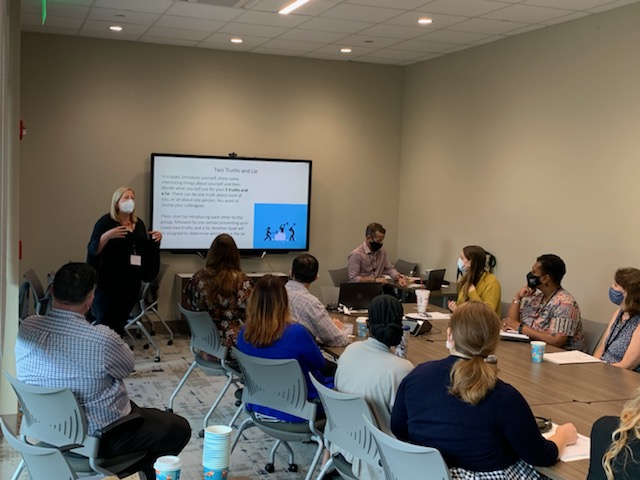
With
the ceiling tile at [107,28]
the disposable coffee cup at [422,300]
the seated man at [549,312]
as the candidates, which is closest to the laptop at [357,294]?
the disposable coffee cup at [422,300]

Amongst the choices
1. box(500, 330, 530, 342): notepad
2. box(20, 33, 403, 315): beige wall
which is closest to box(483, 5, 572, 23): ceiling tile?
box(500, 330, 530, 342): notepad

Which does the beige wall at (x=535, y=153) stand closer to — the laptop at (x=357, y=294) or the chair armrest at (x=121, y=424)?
the laptop at (x=357, y=294)

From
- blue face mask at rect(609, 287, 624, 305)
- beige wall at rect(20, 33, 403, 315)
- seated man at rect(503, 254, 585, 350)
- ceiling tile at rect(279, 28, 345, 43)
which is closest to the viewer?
blue face mask at rect(609, 287, 624, 305)

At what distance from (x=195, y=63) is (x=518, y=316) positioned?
15.5 ft

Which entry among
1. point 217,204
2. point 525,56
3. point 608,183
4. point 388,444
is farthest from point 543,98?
point 388,444

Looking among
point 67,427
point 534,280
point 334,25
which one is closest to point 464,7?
point 334,25

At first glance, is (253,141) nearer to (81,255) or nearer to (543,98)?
(81,255)

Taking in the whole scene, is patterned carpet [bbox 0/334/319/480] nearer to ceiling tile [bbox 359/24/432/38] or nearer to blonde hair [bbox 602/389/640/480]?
blonde hair [bbox 602/389/640/480]

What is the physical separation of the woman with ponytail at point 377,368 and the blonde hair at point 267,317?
646 mm

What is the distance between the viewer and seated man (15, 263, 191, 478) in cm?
318

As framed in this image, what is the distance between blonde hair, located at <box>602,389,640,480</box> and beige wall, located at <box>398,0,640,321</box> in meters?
4.03

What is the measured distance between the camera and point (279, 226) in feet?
28.2

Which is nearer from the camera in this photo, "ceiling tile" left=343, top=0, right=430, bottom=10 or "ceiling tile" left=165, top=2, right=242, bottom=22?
"ceiling tile" left=343, top=0, right=430, bottom=10

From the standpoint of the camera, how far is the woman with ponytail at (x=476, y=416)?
101 inches
